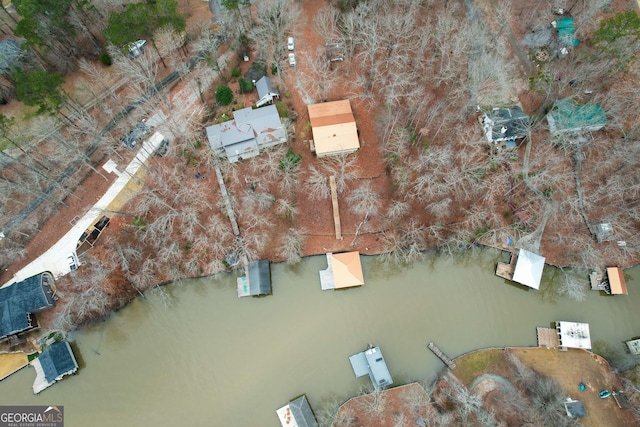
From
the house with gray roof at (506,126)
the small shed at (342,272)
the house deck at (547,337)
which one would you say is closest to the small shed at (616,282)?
the house deck at (547,337)

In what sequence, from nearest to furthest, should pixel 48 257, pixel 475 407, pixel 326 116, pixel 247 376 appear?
pixel 475 407 < pixel 247 376 < pixel 48 257 < pixel 326 116

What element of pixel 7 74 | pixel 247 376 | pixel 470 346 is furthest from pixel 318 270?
pixel 7 74

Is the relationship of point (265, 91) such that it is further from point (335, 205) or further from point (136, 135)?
point (335, 205)

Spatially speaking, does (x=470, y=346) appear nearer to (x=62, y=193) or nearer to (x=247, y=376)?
(x=247, y=376)

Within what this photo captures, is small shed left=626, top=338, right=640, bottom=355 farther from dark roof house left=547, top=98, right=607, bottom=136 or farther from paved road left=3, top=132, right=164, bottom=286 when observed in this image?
paved road left=3, top=132, right=164, bottom=286

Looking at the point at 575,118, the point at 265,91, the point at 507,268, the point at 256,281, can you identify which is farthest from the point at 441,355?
the point at 265,91
